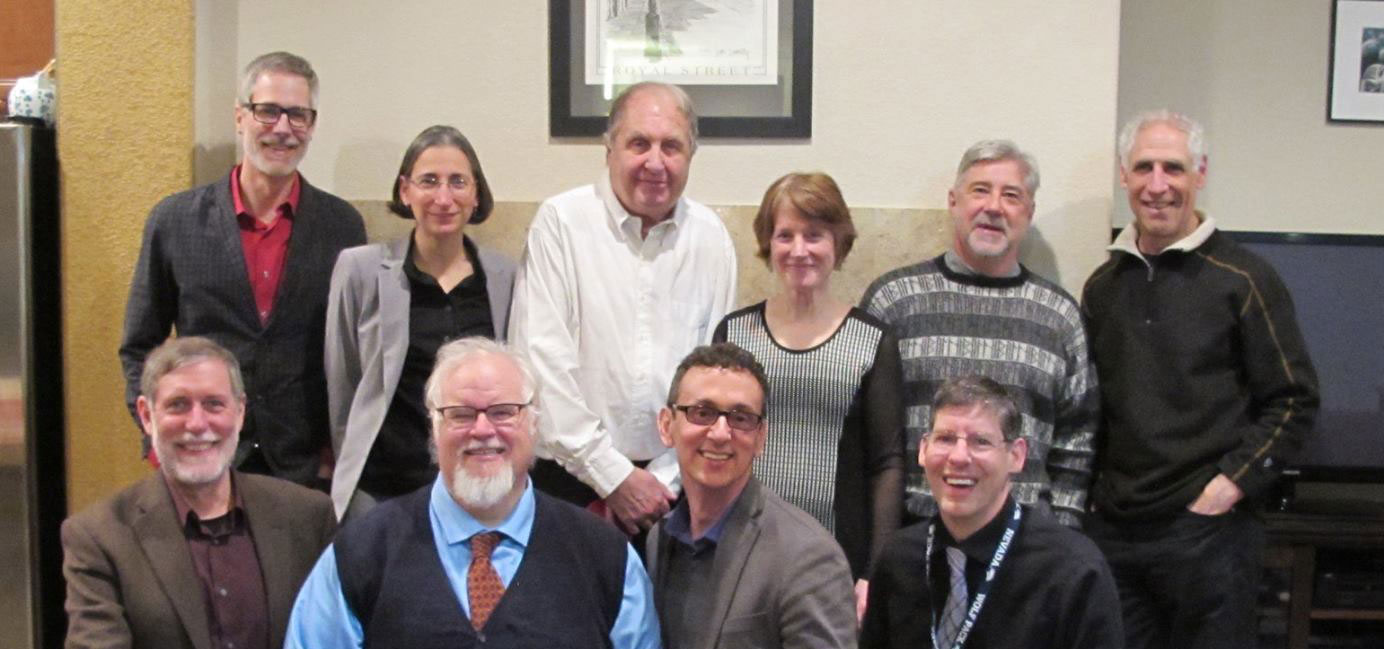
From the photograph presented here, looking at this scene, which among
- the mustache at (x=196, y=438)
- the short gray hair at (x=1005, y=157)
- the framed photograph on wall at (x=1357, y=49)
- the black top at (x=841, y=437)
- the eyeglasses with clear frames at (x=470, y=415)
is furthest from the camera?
the framed photograph on wall at (x=1357, y=49)

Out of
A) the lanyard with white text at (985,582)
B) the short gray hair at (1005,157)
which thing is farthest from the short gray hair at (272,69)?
the lanyard with white text at (985,582)

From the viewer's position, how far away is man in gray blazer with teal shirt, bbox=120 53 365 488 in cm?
271

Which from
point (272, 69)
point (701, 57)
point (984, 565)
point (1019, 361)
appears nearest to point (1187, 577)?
point (1019, 361)

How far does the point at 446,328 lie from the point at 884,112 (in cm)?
122

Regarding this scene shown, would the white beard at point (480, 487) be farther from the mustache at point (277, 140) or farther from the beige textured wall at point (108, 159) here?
the beige textured wall at point (108, 159)

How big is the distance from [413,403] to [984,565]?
1191 mm

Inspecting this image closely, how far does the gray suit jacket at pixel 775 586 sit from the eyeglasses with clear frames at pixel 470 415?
0.40m

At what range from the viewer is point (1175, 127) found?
2.77 metres

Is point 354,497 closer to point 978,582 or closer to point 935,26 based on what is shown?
point 978,582

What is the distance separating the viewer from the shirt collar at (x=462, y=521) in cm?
209

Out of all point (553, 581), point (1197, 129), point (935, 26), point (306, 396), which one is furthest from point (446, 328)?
point (1197, 129)

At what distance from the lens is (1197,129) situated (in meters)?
2.79

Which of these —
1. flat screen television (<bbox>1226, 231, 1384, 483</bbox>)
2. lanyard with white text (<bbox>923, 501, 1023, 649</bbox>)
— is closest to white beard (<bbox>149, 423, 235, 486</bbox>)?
lanyard with white text (<bbox>923, 501, 1023, 649</bbox>)

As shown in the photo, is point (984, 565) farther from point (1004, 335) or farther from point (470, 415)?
point (470, 415)
